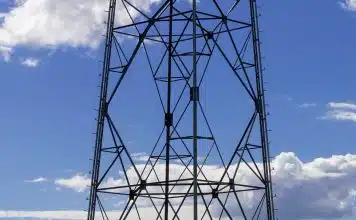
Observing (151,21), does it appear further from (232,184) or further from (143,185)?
(232,184)

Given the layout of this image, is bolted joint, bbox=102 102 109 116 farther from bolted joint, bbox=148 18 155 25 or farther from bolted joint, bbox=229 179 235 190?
bolted joint, bbox=229 179 235 190

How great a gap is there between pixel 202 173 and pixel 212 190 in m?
1.46

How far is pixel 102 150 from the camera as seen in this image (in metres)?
34.3

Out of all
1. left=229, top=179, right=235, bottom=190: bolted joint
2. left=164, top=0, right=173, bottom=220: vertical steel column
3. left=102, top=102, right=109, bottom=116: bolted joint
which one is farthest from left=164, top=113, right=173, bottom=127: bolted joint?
left=229, top=179, right=235, bottom=190: bolted joint

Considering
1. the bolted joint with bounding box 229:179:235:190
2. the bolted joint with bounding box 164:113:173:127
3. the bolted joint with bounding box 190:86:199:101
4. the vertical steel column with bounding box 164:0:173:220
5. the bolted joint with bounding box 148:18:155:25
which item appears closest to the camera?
the bolted joint with bounding box 190:86:199:101

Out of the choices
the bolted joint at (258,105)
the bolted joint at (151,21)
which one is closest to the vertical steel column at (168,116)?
the bolted joint at (151,21)

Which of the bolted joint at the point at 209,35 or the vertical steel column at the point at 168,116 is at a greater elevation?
the bolted joint at the point at 209,35

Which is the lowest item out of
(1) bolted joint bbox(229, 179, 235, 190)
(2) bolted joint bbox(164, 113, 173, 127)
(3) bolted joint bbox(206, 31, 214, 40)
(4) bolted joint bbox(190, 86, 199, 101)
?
(1) bolted joint bbox(229, 179, 235, 190)

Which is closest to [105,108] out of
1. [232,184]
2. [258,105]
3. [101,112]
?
[101,112]

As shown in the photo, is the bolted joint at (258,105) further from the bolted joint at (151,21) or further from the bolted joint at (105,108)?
the bolted joint at (105,108)

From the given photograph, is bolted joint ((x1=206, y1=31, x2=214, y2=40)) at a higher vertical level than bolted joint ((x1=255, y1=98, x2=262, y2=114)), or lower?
higher

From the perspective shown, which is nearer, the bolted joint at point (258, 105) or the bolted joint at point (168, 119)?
the bolted joint at point (258, 105)

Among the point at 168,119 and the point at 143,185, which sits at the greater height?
the point at 168,119

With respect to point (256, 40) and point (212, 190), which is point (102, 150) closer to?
point (212, 190)
